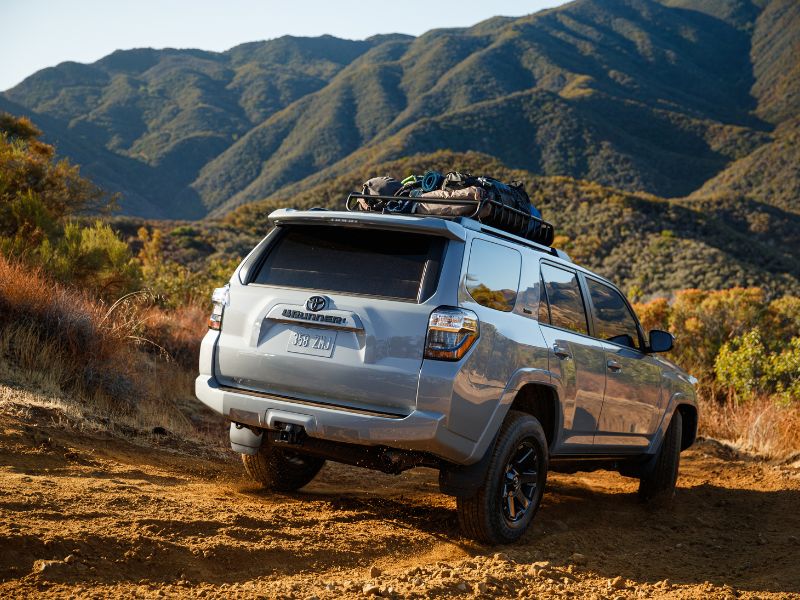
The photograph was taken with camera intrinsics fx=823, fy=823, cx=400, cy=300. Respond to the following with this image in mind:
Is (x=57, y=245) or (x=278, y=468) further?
(x=57, y=245)

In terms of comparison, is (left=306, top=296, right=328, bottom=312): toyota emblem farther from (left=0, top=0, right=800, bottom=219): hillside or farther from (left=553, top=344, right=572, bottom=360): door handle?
(left=0, top=0, right=800, bottom=219): hillside

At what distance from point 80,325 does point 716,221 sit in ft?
156

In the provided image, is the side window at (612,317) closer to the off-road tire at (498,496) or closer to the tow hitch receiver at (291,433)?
the off-road tire at (498,496)

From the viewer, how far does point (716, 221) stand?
50.0m

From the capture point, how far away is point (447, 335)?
14.4 feet

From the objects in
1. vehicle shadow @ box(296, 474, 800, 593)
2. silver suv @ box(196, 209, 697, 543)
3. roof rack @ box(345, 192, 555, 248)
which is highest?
roof rack @ box(345, 192, 555, 248)

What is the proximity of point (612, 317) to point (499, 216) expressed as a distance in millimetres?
1584

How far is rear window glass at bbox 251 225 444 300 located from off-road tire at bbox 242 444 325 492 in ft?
4.65

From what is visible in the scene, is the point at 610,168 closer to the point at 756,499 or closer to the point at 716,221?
the point at 716,221

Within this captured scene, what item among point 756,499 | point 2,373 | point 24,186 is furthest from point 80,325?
point 24,186

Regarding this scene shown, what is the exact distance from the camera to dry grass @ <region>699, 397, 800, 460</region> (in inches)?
379

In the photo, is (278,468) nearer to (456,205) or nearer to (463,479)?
(463,479)

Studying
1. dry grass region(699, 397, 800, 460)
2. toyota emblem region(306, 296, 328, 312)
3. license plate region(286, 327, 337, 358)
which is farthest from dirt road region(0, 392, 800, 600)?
dry grass region(699, 397, 800, 460)

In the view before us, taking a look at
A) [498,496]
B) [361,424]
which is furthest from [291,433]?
[498,496]
